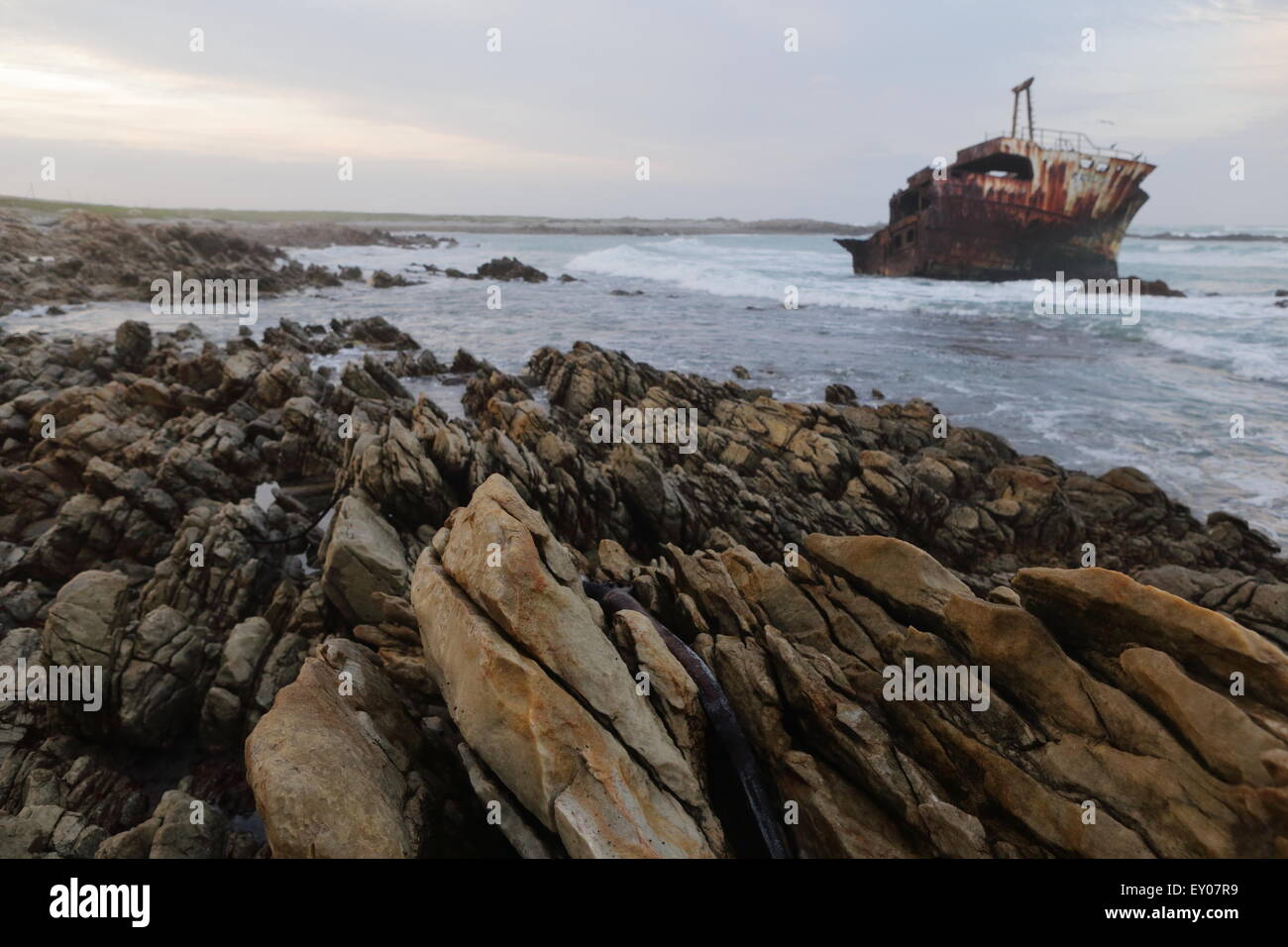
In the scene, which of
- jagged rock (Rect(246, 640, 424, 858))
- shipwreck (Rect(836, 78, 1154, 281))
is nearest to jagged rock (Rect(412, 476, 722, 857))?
jagged rock (Rect(246, 640, 424, 858))

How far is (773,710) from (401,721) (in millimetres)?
4141

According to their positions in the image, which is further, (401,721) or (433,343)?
(433,343)

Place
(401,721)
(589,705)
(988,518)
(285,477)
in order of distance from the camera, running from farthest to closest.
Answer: (285,477) < (988,518) < (401,721) < (589,705)

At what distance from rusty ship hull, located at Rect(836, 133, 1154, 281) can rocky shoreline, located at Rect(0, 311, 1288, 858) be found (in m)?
52.7

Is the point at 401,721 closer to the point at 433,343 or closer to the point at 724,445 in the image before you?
the point at 724,445

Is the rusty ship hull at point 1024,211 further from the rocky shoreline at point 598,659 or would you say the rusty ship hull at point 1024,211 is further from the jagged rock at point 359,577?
the jagged rock at point 359,577

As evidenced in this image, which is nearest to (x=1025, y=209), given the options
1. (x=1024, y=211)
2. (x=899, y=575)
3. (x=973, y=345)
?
(x=1024, y=211)

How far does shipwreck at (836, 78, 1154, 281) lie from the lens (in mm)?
56812

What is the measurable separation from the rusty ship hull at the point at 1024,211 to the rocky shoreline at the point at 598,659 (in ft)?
173

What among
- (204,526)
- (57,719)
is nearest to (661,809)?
(57,719)

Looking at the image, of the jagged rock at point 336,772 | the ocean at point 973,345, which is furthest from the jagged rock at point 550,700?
the ocean at point 973,345

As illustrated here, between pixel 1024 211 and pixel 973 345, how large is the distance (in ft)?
104

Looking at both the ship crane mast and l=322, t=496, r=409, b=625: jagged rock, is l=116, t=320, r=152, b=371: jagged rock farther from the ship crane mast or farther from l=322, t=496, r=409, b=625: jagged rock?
the ship crane mast
